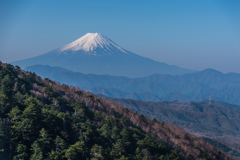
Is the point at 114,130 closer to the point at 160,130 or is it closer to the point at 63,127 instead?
the point at 63,127

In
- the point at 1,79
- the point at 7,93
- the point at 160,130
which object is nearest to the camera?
the point at 7,93

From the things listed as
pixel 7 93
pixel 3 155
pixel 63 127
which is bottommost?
pixel 3 155

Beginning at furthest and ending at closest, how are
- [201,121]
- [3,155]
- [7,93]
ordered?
[201,121]
[7,93]
[3,155]

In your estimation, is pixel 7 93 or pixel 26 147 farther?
pixel 7 93

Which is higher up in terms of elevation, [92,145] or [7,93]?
[7,93]

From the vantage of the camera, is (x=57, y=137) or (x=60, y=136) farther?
(x=60, y=136)

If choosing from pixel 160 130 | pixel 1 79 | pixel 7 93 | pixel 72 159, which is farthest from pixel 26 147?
pixel 160 130

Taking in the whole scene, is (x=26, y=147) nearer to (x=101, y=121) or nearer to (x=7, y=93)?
(x=7, y=93)

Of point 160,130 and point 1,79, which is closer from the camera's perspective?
point 1,79

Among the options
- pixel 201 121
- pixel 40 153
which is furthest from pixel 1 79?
pixel 201 121
